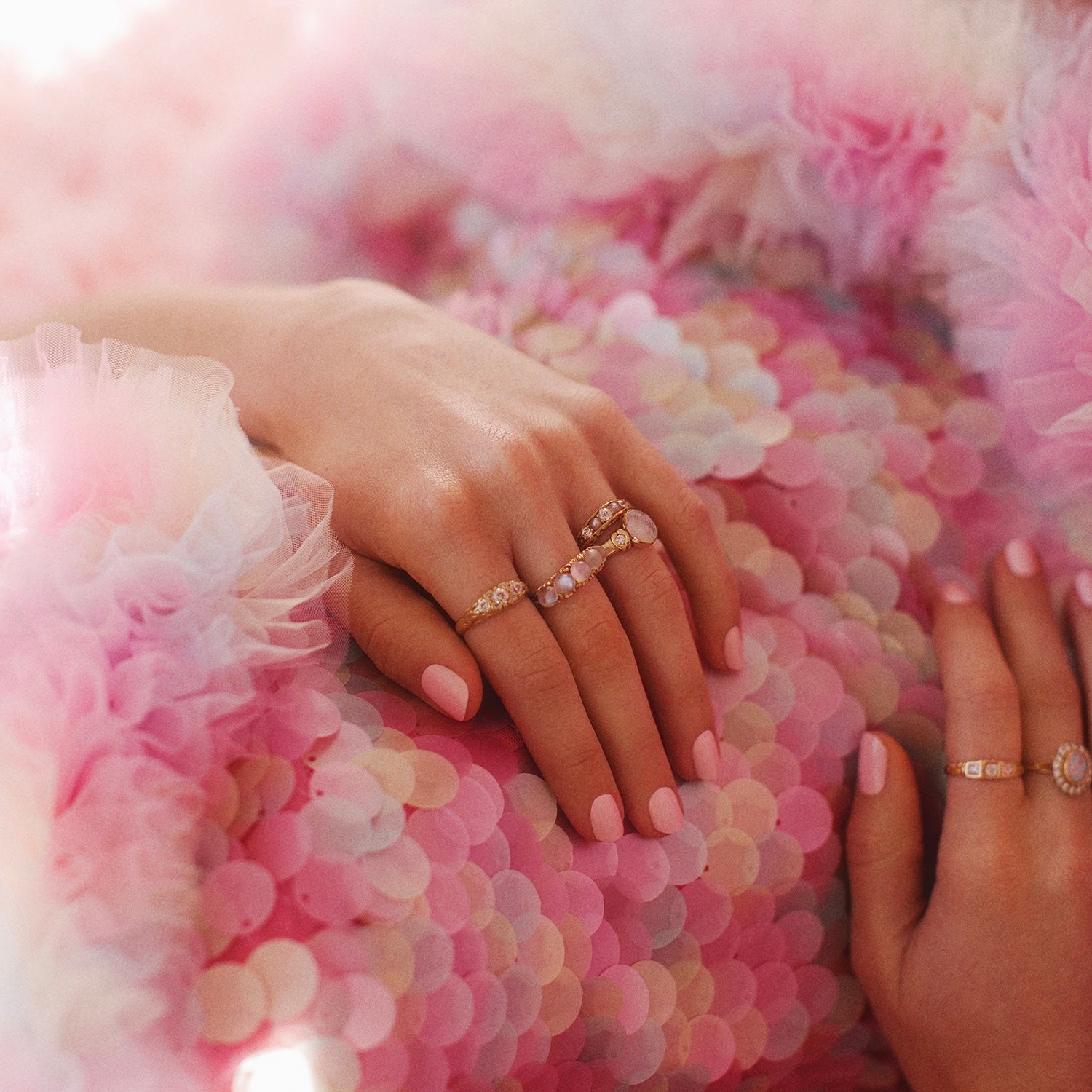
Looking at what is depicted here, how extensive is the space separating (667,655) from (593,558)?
3.3 inches

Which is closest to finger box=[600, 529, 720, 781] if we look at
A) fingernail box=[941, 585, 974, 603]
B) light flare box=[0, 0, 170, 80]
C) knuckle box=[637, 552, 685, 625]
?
knuckle box=[637, 552, 685, 625]

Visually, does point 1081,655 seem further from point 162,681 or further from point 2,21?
point 2,21

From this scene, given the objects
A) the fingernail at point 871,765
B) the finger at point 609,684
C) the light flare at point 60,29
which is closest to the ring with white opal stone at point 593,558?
the finger at point 609,684

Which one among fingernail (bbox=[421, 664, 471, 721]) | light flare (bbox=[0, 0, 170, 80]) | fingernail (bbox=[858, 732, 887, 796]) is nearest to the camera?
fingernail (bbox=[421, 664, 471, 721])

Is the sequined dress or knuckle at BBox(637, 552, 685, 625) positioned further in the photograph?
knuckle at BBox(637, 552, 685, 625)

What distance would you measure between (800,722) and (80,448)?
1.66 feet

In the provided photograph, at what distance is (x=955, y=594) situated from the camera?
0.75 m

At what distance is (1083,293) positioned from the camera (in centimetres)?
67

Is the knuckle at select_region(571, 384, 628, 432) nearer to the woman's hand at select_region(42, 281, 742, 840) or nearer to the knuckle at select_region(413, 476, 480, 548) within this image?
the woman's hand at select_region(42, 281, 742, 840)

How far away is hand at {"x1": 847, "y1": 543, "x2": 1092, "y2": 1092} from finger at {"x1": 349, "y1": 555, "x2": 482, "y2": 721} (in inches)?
12.5

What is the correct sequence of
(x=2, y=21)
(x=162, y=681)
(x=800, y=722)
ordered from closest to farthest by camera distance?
(x=162, y=681), (x=800, y=722), (x=2, y=21)

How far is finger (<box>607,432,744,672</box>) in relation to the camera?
67 centimetres

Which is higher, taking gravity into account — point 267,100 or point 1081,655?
point 267,100

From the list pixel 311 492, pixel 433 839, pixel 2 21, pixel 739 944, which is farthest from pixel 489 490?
pixel 2 21
